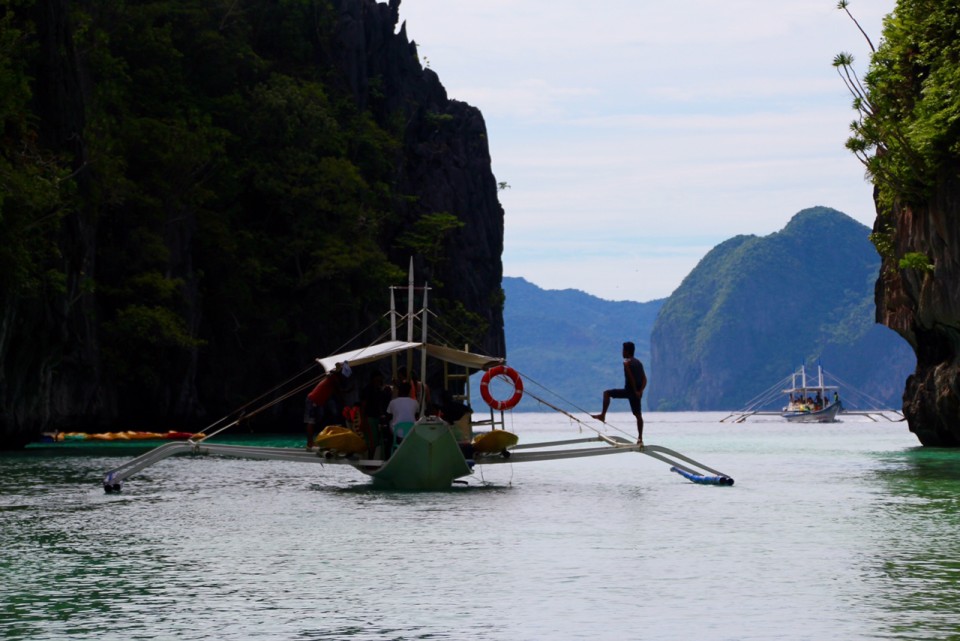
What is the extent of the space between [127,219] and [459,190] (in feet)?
139

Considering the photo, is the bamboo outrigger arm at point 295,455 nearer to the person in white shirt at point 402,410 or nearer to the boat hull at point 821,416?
the person in white shirt at point 402,410

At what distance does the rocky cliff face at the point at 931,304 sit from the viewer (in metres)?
43.4

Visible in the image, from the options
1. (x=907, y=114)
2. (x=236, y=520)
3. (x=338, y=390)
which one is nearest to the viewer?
(x=236, y=520)

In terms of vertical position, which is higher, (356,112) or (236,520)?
(356,112)

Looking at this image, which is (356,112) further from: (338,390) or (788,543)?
(788,543)

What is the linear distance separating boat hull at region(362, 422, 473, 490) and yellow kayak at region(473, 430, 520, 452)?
0.67 m

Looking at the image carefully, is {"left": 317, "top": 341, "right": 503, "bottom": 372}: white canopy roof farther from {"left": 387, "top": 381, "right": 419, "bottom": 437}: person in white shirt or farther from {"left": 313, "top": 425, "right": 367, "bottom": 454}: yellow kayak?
{"left": 313, "top": 425, "right": 367, "bottom": 454}: yellow kayak

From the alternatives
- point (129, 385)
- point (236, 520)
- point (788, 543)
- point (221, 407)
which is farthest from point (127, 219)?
point (788, 543)

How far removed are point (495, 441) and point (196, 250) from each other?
4837 cm

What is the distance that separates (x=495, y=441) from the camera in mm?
→ 27594

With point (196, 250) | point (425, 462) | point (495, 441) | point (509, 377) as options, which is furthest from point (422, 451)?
point (196, 250)

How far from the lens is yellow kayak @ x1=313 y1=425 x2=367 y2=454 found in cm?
Result: 2684

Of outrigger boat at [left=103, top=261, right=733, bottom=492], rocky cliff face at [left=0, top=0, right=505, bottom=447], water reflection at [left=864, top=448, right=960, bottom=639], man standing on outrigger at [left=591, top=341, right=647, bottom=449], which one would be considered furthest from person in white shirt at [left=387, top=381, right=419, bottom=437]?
rocky cliff face at [left=0, top=0, right=505, bottom=447]

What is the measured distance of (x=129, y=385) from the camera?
66750 mm
